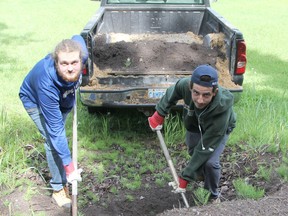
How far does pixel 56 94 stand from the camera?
11.1ft

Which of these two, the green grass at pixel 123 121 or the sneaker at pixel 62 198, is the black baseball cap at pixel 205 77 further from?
the sneaker at pixel 62 198

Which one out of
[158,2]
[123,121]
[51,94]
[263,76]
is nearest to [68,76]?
[51,94]

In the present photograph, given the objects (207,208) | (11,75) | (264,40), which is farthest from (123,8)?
(264,40)

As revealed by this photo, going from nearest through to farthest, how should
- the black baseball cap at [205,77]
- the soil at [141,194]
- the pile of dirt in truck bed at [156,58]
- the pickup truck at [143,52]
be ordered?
the black baseball cap at [205,77] < the soil at [141,194] < the pickup truck at [143,52] < the pile of dirt in truck bed at [156,58]

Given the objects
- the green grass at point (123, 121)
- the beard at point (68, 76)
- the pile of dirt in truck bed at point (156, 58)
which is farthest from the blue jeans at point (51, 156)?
the pile of dirt in truck bed at point (156, 58)

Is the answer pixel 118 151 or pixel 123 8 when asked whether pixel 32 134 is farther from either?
pixel 123 8

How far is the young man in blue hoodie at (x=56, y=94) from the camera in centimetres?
321

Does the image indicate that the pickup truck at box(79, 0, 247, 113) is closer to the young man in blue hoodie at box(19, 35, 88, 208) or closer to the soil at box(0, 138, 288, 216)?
the soil at box(0, 138, 288, 216)

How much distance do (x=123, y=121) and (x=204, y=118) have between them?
2421 millimetres

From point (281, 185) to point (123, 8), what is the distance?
4084 mm

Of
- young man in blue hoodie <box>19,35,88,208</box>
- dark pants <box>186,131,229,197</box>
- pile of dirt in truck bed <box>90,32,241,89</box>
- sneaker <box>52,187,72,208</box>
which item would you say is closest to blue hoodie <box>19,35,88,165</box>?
young man in blue hoodie <box>19,35,88,208</box>

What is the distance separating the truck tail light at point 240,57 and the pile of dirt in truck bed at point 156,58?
151 millimetres

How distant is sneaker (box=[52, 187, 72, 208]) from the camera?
389 cm

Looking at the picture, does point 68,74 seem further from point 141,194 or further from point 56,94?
point 141,194
